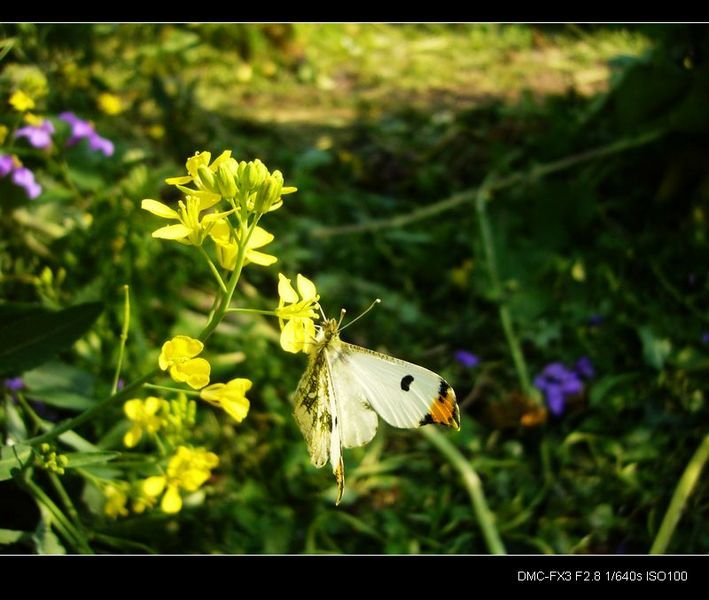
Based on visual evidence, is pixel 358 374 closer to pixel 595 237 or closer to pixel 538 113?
pixel 595 237

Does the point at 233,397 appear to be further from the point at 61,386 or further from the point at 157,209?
the point at 61,386

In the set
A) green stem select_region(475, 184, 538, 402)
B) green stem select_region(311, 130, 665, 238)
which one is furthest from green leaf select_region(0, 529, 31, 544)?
green stem select_region(311, 130, 665, 238)

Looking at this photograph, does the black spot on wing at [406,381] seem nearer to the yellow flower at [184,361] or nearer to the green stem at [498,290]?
the yellow flower at [184,361]

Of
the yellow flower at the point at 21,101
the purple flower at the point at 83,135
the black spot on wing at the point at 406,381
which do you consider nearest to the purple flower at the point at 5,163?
the yellow flower at the point at 21,101

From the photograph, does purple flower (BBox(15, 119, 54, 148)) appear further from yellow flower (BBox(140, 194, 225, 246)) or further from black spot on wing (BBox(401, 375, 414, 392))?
black spot on wing (BBox(401, 375, 414, 392))

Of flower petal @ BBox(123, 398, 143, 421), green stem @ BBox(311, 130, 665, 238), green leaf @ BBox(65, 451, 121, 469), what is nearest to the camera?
green leaf @ BBox(65, 451, 121, 469)
